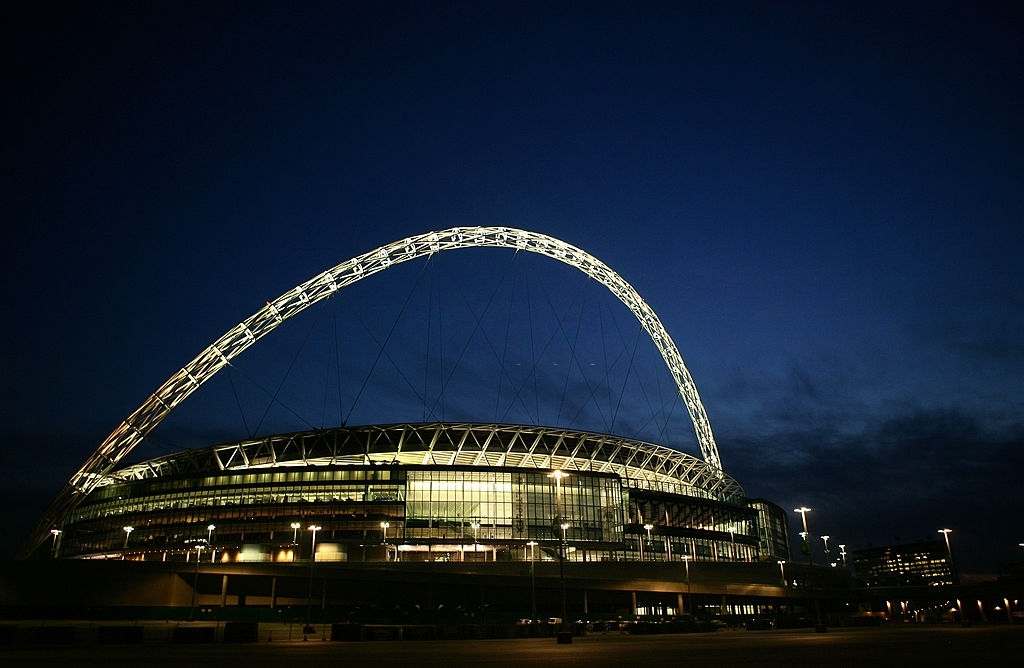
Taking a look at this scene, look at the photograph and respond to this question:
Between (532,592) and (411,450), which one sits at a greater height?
(411,450)

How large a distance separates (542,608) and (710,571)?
682 inches

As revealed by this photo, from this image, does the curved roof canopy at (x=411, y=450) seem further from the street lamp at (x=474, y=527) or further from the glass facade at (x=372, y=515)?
the street lamp at (x=474, y=527)

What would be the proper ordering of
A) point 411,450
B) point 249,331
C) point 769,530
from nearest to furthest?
point 249,331 → point 411,450 → point 769,530

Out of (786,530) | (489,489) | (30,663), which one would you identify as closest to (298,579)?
(489,489)

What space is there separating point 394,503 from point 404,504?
118 cm

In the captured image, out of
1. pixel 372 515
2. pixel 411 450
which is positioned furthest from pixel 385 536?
pixel 411 450

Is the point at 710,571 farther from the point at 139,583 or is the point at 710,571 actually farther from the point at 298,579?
the point at 139,583

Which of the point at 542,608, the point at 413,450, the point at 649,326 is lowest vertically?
the point at 542,608

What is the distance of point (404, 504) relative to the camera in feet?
272

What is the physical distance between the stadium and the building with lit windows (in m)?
0.19

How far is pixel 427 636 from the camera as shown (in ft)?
128

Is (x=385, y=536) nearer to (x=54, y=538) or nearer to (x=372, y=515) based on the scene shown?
(x=372, y=515)

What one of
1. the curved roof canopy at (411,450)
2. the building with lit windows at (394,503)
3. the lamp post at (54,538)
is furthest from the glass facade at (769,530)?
the lamp post at (54,538)

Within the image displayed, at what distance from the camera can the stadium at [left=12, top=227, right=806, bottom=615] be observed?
73125 millimetres
